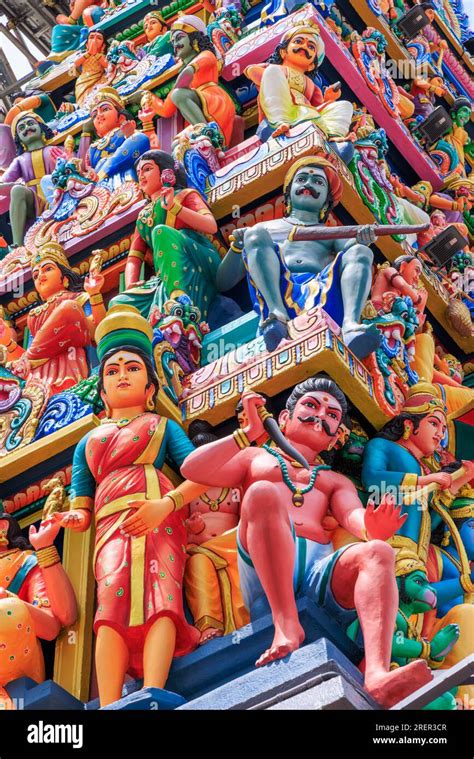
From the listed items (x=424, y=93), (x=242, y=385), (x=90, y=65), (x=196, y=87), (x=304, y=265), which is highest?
(x=90, y=65)

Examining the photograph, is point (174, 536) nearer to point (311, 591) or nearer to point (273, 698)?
point (311, 591)

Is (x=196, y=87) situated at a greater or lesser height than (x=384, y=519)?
greater

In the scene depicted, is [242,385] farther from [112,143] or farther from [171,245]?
[112,143]

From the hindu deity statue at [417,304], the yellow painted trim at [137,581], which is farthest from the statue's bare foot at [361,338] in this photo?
the yellow painted trim at [137,581]

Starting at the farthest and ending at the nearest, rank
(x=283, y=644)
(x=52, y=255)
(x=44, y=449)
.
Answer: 1. (x=52, y=255)
2. (x=44, y=449)
3. (x=283, y=644)

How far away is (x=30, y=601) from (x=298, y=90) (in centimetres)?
608

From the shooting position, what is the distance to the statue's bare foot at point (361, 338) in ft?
37.9

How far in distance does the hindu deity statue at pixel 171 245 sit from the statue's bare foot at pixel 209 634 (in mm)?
3420

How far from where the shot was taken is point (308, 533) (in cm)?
1012

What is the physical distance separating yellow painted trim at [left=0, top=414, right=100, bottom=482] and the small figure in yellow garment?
1154 millimetres

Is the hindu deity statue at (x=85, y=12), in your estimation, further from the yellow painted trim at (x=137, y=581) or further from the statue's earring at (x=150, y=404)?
the yellow painted trim at (x=137, y=581)

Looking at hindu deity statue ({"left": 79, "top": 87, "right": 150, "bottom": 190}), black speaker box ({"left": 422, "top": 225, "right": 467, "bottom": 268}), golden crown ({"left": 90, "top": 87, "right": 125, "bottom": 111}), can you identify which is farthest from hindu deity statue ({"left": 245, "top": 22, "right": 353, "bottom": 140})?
golden crown ({"left": 90, "top": 87, "right": 125, "bottom": 111})

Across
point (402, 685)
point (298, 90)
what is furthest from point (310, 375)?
point (298, 90)
